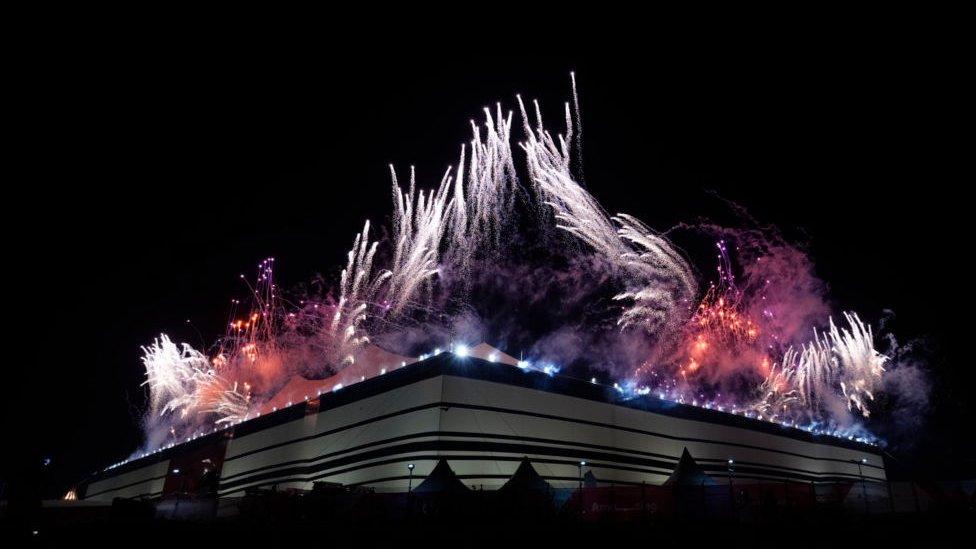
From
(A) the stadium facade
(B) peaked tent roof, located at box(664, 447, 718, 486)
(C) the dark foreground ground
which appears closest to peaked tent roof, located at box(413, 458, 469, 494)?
(A) the stadium facade

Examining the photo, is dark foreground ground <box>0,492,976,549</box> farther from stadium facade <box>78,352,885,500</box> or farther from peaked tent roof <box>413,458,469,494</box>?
stadium facade <box>78,352,885,500</box>

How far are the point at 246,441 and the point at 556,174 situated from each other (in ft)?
103

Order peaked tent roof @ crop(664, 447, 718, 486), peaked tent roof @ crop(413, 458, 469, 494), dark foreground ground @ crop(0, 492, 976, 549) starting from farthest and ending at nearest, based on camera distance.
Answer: peaked tent roof @ crop(664, 447, 718, 486) < peaked tent roof @ crop(413, 458, 469, 494) < dark foreground ground @ crop(0, 492, 976, 549)

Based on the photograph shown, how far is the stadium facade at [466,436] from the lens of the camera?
116ft

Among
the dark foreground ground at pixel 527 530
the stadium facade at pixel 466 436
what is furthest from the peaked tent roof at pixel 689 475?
the dark foreground ground at pixel 527 530

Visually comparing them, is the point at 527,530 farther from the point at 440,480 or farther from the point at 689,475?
the point at 689,475

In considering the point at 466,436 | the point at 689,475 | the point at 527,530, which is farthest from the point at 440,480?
the point at 689,475

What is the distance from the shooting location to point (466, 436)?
35125mm

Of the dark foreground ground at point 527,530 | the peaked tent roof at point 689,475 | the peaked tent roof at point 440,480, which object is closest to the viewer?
the dark foreground ground at point 527,530

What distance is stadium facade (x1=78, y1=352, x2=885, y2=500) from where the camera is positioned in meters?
35.3

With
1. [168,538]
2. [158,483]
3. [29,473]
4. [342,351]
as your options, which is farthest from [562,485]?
[158,483]

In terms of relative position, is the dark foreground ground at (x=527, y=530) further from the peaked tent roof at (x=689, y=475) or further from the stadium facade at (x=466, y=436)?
the stadium facade at (x=466, y=436)

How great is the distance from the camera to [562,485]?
37219 millimetres

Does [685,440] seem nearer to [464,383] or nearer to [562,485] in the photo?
[562,485]
